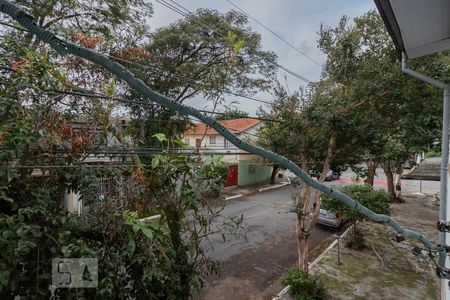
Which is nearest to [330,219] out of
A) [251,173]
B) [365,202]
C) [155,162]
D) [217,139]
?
[365,202]

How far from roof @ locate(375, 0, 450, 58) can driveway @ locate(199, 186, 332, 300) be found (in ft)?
9.18

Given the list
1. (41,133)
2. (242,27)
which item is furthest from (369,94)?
(242,27)

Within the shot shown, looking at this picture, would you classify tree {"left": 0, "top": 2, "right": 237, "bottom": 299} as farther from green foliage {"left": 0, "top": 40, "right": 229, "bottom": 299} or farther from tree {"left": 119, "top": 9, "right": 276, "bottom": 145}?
tree {"left": 119, "top": 9, "right": 276, "bottom": 145}

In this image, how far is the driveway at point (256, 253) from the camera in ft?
20.5

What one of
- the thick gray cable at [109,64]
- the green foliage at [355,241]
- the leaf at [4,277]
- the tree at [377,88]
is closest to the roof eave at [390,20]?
the thick gray cable at [109,64]

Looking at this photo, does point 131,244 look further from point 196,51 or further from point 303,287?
point 196,51

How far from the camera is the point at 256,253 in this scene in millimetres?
8328

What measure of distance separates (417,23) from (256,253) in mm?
7409

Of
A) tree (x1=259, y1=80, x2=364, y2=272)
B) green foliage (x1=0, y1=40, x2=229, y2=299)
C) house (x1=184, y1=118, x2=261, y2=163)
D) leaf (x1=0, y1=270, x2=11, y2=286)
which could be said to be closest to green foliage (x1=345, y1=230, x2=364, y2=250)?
tree (x1=259, y1=80, x2=364, y2=272)

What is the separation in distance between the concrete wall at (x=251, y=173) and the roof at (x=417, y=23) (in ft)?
49.6

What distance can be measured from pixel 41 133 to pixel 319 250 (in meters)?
8.88

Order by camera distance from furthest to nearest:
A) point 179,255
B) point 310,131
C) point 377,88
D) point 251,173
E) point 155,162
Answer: point 251,173, point 310,131, point 377,88, point 179,255, point 155,162

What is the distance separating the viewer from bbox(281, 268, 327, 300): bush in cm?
568

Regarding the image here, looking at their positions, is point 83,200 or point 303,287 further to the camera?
point 303,287
